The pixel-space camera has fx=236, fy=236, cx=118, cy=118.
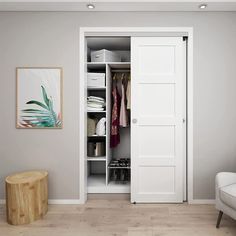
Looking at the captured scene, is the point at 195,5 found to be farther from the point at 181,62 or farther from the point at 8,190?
the point at 8,190

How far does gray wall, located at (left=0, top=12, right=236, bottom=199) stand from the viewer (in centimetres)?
292

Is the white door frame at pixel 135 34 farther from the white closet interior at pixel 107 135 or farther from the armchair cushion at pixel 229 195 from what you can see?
the armchair cushion at pixel 229 195

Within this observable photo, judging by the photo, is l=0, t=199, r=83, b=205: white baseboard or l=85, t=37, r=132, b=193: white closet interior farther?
l=85, t=37, r=132, b=193: white closet interior

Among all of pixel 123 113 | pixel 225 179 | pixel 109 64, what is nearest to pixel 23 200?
pixel 123 113

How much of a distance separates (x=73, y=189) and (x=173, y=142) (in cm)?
139

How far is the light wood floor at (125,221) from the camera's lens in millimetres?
2297

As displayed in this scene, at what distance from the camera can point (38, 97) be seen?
293 centimetres

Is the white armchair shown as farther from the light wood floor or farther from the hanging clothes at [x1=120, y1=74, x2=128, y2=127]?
the hanging clothes at [x1=120, y1=74, x2=128, y2=127]

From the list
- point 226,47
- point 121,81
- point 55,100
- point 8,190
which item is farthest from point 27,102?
point 226,47

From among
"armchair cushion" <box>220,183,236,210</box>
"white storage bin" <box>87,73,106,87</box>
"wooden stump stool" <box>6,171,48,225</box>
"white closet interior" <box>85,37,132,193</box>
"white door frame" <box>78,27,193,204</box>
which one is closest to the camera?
"armchair cushion" <box>220,183,236,210</box>

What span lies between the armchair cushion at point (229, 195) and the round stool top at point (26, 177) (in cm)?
191

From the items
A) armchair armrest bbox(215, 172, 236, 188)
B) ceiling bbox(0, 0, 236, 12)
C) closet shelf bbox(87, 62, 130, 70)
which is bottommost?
armchair armrest bbox(215, 172, 236, 188)

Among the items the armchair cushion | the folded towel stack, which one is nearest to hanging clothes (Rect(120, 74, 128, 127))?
the folded towel stack

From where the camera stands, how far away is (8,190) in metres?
2.46
